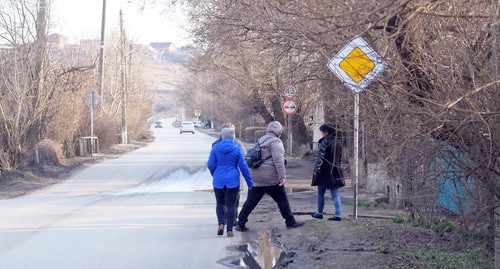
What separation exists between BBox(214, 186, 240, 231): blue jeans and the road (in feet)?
0.97

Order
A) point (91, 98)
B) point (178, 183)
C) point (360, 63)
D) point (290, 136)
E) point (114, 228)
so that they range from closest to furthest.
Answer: point (360, 63) < point (114, 228) < point (178, 183) < point (91, 98) < point (290, 136)

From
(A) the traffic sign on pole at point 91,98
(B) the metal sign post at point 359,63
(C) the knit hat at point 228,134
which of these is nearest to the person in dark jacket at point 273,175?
(C) the knit hat at point 228,134

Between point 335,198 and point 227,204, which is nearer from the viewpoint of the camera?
point 227,204

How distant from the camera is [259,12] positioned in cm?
884

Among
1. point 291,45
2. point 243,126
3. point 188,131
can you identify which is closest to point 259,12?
point 291,45

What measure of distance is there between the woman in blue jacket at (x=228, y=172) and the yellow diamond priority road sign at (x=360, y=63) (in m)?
3.85

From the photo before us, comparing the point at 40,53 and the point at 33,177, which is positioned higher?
the point at 40,53

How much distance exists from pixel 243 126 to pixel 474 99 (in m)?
48.4

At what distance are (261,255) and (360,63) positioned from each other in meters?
3.63

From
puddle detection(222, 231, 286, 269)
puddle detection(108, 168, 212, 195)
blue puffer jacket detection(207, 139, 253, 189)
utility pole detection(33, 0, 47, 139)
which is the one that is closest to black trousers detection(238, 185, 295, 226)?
blue puffer jacket detection(207, 139, 253, 189)

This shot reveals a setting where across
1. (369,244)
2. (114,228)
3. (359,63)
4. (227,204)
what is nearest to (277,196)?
(227,204)

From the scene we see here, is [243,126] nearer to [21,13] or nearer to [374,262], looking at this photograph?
[21,13]

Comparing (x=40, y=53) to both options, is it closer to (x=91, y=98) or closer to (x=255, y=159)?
(x=91, y=98)

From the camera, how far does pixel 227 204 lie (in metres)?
11.3
